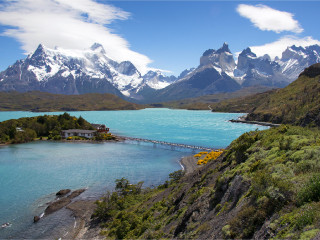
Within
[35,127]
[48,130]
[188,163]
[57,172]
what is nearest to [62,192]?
[57,172]

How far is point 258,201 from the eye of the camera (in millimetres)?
12352

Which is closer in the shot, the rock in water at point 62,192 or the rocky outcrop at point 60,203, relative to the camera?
the rocky outcrop at point 60,203

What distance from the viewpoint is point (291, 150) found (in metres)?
16.9

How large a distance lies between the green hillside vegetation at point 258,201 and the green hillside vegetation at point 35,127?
104m

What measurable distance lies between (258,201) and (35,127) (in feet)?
435

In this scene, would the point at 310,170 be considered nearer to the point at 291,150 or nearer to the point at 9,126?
the point at 291,150

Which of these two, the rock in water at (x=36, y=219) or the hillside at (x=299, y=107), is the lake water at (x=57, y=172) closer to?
the rock in water at (x=36, y=219)

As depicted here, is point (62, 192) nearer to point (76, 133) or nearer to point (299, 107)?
point (76, 133)

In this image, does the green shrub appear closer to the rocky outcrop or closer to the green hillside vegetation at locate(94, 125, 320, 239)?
the green hillside vegetation at locate(94, 125, 320, 239)

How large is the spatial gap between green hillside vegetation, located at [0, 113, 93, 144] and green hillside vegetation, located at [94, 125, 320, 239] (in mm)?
103946

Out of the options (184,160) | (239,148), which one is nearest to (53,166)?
(184,160)

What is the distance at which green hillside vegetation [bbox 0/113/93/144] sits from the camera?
112 meters

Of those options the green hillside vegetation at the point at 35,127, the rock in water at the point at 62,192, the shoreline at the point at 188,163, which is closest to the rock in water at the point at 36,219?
the rock in water at the point at 62,192

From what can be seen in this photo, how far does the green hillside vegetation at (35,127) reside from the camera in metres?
112
